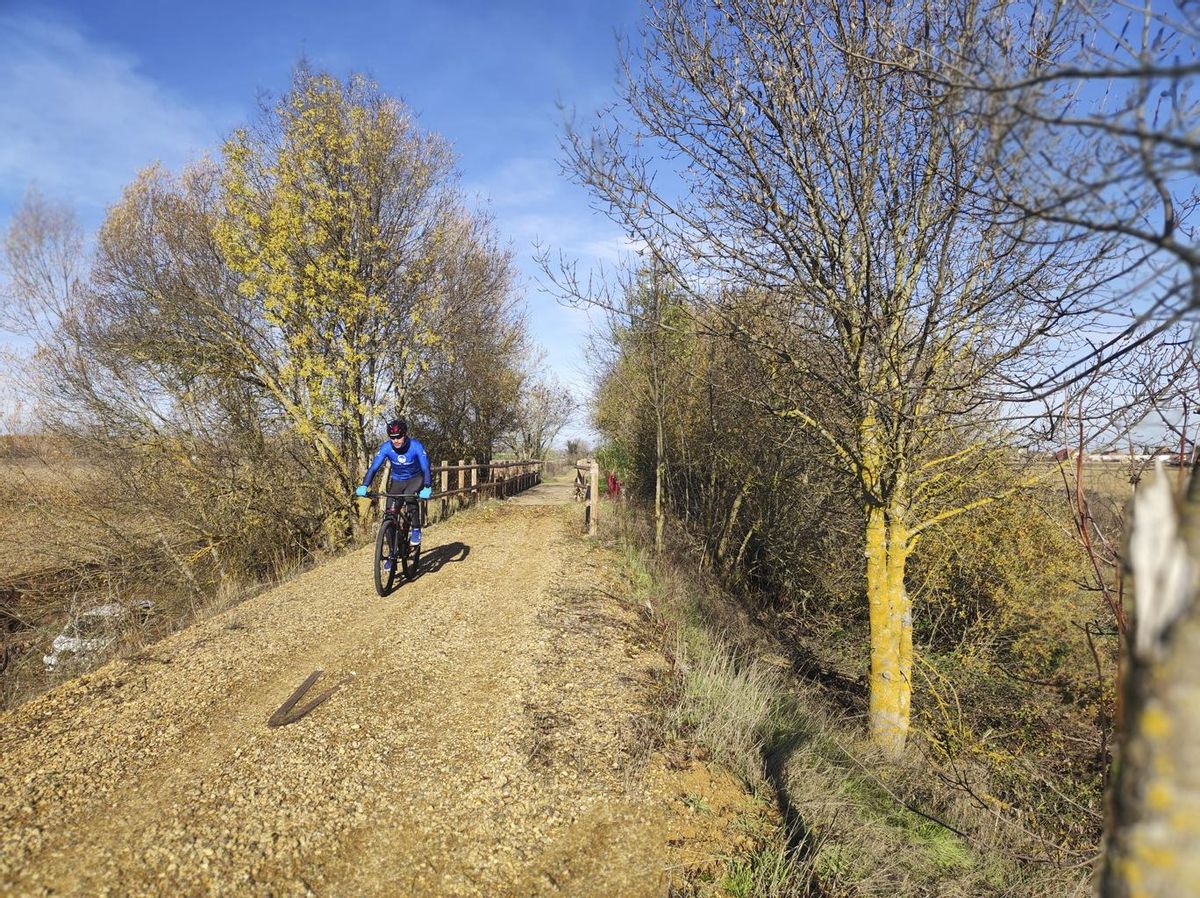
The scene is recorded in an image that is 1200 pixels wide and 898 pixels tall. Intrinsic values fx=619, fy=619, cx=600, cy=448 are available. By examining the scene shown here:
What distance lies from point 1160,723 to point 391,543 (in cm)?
773

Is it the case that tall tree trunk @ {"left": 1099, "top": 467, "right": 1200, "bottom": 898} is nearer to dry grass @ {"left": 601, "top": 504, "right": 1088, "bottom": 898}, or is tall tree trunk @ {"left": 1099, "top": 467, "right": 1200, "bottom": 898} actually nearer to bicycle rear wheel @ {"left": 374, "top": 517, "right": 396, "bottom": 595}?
dry grass @ {"left": 601, "top": 504, "right": 1088, "bottom": 898}

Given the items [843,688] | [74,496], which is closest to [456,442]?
[74,496]

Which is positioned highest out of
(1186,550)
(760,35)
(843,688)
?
(760,35)

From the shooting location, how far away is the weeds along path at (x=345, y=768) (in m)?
3.12

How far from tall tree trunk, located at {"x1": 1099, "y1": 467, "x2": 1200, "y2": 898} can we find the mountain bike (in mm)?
7291

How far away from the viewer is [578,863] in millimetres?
3334

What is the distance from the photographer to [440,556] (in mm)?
10070

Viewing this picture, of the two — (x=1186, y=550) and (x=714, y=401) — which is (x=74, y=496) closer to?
(x=714, y=401)

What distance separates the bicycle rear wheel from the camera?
7.52 m

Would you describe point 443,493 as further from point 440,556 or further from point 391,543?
point 391,543

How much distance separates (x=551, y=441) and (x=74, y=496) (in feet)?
97.8

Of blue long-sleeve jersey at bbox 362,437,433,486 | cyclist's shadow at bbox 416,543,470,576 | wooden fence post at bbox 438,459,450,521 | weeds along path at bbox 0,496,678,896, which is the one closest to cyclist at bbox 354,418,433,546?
blue long-sleeve jersey at bbox 362,437,433,486

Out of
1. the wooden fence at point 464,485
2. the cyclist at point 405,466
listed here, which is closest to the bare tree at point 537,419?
the wooden fence at point 464,485

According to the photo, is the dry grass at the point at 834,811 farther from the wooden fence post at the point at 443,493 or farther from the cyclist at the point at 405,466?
the wooden fence post at the point at 443,493
